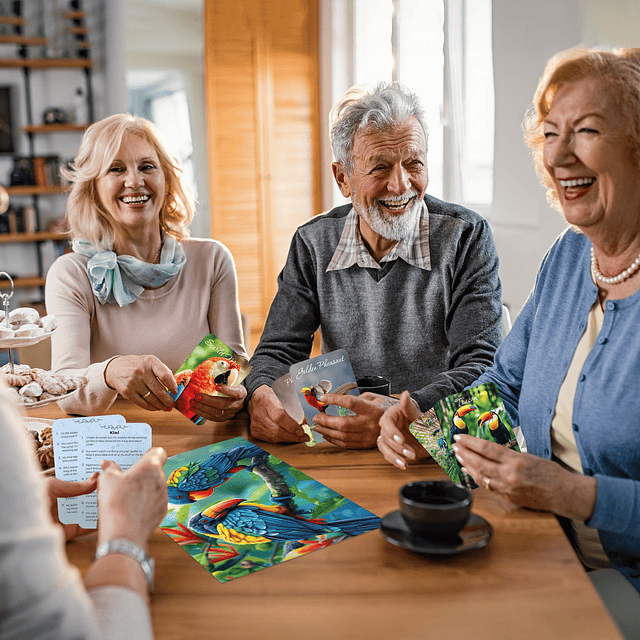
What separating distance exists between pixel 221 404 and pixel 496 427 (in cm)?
60

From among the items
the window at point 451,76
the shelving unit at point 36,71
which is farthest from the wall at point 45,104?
the window at point 451,76

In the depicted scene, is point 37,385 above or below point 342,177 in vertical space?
below

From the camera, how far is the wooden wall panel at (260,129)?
5.31 meters

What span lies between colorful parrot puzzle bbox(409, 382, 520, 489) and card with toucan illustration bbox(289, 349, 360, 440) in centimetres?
25

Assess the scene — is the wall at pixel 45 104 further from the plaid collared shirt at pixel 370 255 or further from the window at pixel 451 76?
the plaid collared shirt at pixel 370 255

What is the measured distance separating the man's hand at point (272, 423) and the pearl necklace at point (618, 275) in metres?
0.66

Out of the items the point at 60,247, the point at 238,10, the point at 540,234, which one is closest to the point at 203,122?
the point at 238,10

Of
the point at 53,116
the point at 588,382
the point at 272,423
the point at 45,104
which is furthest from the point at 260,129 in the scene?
the point at 588,382

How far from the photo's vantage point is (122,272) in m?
1.99

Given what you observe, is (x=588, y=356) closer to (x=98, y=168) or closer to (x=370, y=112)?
(x=370, y=112)

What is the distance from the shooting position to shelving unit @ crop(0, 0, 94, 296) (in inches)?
217

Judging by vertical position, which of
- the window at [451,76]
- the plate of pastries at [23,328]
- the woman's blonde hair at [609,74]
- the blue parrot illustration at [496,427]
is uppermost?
the window at [451,76]

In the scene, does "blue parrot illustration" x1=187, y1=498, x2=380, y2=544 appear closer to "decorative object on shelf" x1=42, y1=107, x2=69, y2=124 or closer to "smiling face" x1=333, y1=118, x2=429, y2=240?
"smiling face" x1=333, y1=118, x2=429, y2=240

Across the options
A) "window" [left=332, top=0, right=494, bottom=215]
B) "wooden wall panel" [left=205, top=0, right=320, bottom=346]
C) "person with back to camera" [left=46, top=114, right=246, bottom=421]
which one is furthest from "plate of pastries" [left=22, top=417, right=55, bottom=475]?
"wooden wall panel" [left=205, top=0, right=320, bottom=346]
